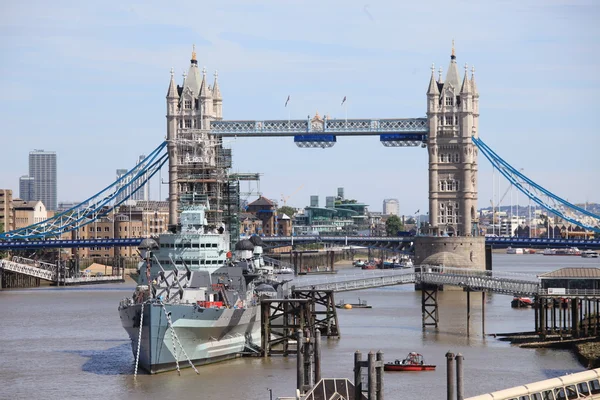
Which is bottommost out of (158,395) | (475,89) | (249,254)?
(158,395)

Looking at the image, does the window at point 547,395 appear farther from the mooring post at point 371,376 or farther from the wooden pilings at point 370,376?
the mooring post at point 371,376

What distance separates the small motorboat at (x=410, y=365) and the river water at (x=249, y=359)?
28.5 inches

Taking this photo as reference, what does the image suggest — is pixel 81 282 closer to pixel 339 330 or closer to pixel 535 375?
pixel 339 330

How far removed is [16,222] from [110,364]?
13058 cm

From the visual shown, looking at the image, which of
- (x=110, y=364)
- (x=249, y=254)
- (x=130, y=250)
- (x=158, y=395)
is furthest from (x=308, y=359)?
(x=130, y=250)

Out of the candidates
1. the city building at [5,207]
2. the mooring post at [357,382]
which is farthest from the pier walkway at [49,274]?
the mooring post at [357,382]

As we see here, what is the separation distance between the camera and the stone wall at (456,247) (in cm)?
12875

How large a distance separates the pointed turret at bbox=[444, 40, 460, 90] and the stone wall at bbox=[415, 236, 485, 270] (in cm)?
1730

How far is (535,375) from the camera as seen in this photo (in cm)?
5569

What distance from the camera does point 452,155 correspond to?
137750 millimetres

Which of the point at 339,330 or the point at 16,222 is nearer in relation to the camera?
the point at 339,330

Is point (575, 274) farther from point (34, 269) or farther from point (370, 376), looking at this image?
point (34, 269)

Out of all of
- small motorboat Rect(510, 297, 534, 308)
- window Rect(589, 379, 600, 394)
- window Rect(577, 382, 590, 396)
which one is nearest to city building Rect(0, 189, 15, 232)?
small motorboat Rect(510, 297, 534, 308)

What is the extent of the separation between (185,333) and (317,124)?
268ft
